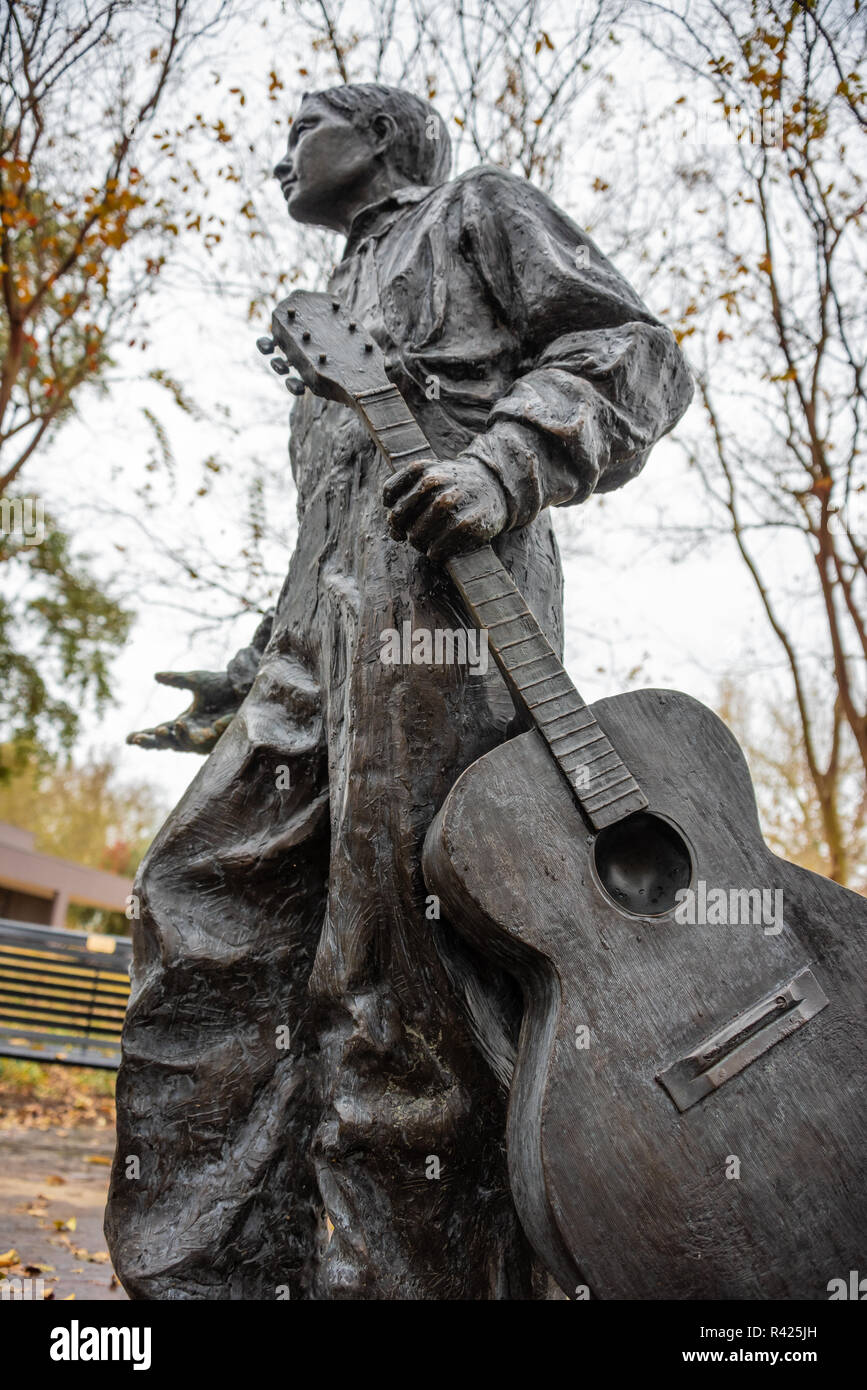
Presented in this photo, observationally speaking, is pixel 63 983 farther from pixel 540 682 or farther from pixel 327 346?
pixel 540 682

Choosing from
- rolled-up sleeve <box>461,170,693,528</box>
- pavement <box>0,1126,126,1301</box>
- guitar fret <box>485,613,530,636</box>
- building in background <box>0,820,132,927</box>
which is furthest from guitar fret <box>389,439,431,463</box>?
building in background <box>0,820,132,927</box>

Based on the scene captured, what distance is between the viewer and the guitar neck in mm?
1710

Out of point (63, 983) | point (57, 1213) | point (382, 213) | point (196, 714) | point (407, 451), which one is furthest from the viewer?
point (63, 983)

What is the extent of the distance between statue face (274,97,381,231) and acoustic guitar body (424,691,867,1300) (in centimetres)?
153

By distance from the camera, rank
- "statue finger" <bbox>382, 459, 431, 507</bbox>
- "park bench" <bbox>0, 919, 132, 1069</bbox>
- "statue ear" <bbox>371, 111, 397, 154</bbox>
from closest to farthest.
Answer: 1. "statue finger" <bbox>382, 459, 431, 507</bbox>
2. "statue ear" <bbox>371, 111, 397, 154</bbox>
3. "park bench" <bbox>0, 919, 132, 1069</bbox>

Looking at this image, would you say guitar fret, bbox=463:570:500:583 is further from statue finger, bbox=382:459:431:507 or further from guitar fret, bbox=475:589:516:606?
statue finger, bbox=382:459:431:507

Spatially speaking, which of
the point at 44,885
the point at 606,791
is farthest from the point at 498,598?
the point at 44,885

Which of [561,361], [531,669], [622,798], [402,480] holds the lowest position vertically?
[622,798]

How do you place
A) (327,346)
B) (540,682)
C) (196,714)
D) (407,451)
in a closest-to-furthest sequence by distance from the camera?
1. (540,682)
2. (407,451)
3. (327,346)
4. (196,714)

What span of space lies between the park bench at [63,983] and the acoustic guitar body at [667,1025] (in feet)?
20.4

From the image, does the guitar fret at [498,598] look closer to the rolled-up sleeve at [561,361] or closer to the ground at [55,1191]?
the rolled-up sleeve at [561,361]

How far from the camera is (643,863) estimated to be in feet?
5.77

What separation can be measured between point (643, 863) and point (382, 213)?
164 cm

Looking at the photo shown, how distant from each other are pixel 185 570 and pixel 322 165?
5607mm
